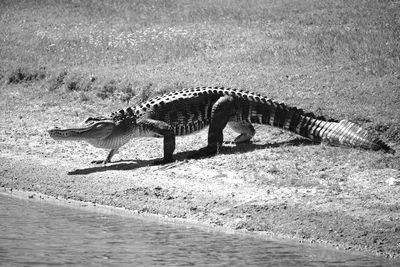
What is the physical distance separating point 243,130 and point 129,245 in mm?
4414

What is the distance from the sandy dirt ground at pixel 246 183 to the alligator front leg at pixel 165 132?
7.5 inches

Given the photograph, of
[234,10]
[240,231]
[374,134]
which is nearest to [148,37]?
[234,10]

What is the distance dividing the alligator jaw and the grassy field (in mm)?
477

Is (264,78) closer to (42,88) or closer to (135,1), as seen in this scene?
(42,88)

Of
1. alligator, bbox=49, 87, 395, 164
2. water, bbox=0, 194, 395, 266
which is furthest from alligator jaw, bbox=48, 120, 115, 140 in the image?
water, bbox=0, 194, 395, 266

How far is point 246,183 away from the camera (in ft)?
37.7

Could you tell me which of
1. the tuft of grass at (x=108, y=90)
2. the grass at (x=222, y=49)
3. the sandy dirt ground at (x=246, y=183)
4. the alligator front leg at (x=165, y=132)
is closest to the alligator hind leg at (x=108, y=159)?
the sandy dirt ground at (x=246, y=183)

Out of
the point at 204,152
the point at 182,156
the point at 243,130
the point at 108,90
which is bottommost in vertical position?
the point at 182,156

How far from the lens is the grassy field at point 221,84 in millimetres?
10570

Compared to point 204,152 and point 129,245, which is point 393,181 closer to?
point 204,152

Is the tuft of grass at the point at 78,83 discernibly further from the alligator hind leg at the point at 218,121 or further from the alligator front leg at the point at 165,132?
the alligator hind leg at the point at 218,121

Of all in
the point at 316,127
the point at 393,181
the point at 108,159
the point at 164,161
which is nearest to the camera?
the point at 393,181

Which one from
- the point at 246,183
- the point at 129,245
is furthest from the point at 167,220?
the point at 246,183

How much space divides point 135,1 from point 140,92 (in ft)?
38.5
